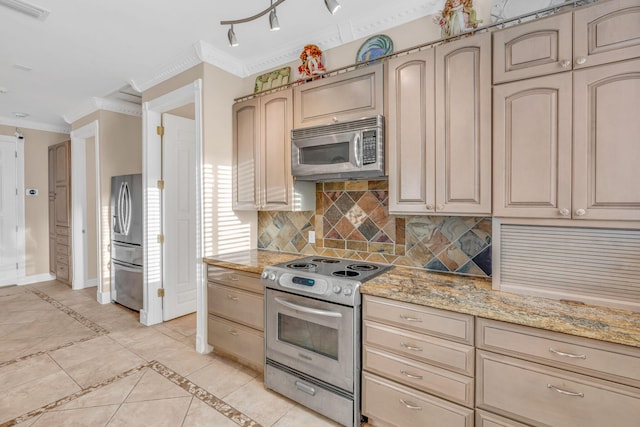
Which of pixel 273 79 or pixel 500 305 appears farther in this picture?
pixel 273 79

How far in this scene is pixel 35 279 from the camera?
5426 millimetres

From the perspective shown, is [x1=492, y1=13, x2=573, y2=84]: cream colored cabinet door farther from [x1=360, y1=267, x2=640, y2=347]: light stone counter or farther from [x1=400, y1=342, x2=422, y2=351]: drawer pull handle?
[x1=400, y1=342, x2=422, y2=351]: drawer pull handle

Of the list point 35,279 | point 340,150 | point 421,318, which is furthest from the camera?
point 35,279

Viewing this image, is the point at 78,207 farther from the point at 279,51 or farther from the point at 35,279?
the point at 279,51

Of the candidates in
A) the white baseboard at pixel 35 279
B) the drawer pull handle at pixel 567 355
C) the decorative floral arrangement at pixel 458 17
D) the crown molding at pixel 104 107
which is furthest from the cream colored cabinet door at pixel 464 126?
the white baseboard at pixel 35 279

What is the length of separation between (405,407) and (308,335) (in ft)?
2.30

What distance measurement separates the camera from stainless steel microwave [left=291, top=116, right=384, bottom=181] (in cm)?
212

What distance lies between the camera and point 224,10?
2297 millimetres

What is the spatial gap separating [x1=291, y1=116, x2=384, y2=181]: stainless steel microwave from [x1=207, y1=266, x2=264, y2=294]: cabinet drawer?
889 mm

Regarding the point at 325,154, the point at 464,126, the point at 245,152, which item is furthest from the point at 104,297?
the point at 464,126

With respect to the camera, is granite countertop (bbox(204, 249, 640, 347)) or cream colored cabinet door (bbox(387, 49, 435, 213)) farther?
cream colored cabinet door (bbox(387, 49, 435, 213))

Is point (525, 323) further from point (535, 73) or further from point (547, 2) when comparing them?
point (547, 2)

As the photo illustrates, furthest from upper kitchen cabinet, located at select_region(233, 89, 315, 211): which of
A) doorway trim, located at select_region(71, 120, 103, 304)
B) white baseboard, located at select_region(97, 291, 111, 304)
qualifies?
doorway trim, located at select_region(71, 120, 103, 304)

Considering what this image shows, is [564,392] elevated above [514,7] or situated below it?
below
